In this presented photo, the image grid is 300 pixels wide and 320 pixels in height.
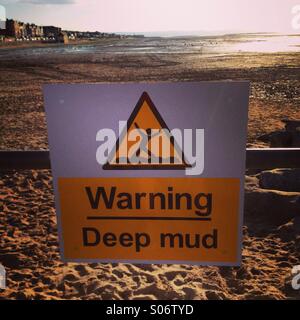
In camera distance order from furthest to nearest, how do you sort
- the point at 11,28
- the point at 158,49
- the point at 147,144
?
the point at 11,28 < the point at 158,49 < the point at 147,144

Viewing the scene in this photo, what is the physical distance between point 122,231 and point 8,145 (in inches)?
284

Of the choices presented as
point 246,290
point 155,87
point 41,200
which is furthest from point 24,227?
point 155,87

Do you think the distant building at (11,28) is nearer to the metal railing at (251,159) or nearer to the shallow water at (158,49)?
the shallow water at (158,49)

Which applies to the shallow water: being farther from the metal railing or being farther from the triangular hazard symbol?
the triangular hazard symbol

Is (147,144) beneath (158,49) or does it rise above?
beneath

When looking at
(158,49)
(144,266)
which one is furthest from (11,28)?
(144,266)

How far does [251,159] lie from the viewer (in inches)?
44.3

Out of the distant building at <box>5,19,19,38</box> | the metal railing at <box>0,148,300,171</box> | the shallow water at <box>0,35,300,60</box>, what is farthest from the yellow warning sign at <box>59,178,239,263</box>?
the distant building at <box>5,19,19,38</box>

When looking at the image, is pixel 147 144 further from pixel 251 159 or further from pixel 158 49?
pixel 158 49

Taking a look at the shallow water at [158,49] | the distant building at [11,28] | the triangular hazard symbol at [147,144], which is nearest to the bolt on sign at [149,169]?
the triangular hazard symbol at [147,144]

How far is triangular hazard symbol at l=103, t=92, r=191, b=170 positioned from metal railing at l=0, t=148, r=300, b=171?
0.79 feet

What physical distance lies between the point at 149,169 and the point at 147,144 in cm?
8

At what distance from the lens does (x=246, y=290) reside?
304cm
